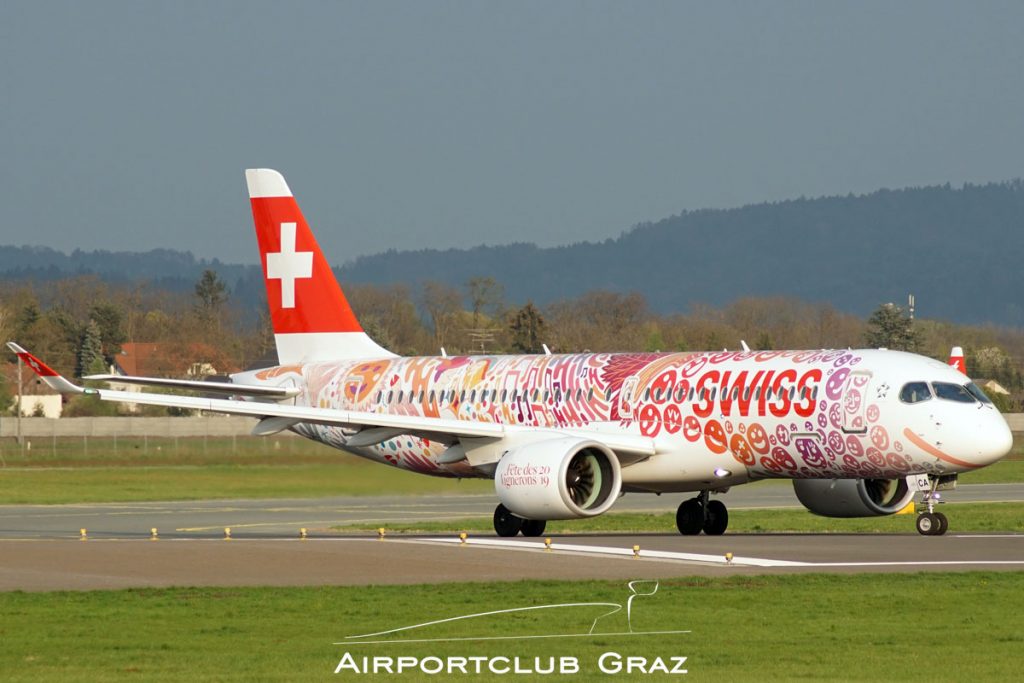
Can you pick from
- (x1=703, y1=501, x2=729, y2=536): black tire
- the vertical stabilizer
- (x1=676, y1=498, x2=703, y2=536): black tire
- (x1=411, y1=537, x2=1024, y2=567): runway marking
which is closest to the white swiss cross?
the vertical stabilizer

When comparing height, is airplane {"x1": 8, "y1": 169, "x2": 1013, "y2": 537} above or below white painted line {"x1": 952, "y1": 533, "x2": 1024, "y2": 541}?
above

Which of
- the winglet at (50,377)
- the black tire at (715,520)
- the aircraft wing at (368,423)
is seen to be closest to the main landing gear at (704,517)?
the black tire at (715,520)

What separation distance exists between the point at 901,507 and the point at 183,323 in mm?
155692

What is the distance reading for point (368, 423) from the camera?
115 feet

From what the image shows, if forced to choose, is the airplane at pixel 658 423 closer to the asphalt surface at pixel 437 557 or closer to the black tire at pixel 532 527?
the black tire at pixel 532 527

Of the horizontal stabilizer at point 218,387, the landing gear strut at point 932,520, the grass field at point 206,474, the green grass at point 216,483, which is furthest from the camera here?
the grass field at point 206,474

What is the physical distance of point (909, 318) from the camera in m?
125

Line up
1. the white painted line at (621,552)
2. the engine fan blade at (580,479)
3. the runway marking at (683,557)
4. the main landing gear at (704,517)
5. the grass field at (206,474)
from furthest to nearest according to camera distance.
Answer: the grass field at (206,474), the main landing gear at (704,517), the engine fan blade at (580,479), the white painted line at (621,552), the runway marking at (683,557)

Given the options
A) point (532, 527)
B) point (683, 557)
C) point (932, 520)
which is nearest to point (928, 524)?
point (932, 520)

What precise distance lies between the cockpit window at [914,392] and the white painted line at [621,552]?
5.46m

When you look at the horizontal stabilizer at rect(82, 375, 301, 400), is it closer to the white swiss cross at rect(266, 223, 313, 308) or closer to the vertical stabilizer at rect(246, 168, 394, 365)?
the vertical stabilizer at rect(246, 168, 394, 365)

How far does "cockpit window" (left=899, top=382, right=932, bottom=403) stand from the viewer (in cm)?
3128

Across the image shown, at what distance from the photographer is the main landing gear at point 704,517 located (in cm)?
3528

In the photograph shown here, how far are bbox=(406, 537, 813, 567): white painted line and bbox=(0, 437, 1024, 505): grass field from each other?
7459 millimetres
